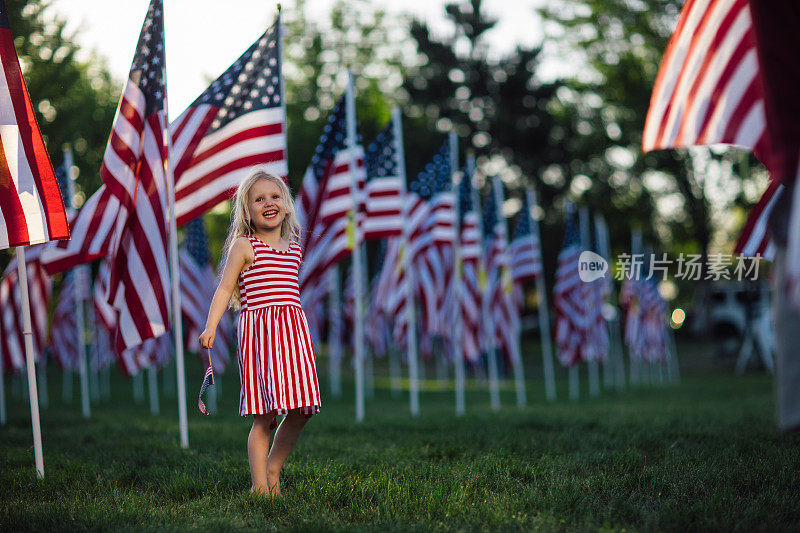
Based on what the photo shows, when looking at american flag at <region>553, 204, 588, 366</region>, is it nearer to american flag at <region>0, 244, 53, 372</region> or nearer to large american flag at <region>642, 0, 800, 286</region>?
american flag at <region>0, 244, 53, 372</region>

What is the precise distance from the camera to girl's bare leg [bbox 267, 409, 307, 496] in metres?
4.36

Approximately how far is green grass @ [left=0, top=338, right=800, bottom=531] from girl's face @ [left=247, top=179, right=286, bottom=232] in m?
1.57

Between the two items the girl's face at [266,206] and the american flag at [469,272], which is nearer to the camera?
the girl's face at [266,206]

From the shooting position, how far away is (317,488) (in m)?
4.36

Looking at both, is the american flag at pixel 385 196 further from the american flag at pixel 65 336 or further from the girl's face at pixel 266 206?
the american flag at pixel 65 336

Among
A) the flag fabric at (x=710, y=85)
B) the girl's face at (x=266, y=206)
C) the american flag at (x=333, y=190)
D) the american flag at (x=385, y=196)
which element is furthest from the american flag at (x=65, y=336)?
the flag fabric at (x=710, y=85)

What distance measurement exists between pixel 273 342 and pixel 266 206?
806 mm

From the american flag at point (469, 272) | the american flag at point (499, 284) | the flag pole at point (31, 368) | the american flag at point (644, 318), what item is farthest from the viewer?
the american flag at point (644, 318)

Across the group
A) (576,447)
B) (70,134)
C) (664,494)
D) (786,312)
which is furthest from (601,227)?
(786,312)

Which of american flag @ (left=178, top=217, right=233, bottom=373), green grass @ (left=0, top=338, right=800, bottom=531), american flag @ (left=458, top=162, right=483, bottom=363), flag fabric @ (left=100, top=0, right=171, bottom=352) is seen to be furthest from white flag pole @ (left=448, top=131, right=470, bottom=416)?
flag fabric @ (left=100, top=0, right=171, bottom=352)

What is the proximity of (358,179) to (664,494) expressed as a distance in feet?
19.8

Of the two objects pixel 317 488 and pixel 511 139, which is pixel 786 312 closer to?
pixel 317 488

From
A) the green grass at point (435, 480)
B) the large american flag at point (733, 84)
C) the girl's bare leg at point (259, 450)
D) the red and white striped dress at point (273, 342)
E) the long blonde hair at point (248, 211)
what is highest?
the large american flag at point (733, 84)

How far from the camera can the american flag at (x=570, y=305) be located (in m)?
15.2
